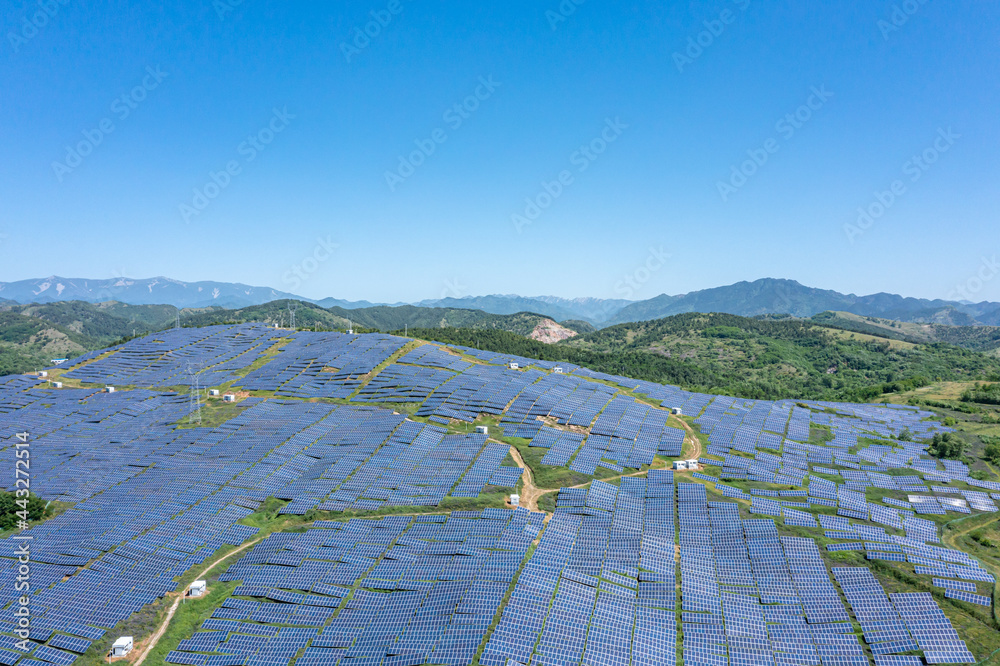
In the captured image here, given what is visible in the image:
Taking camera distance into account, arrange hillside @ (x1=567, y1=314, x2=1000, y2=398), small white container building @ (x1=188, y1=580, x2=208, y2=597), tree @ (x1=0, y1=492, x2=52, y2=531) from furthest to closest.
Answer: hillside @ (x1=567, y1=314, x2=1000, y2=398) < tree @ (x1=0, y1=492, x2=52, y2=531) < small white container building @ (x1=188, y1=580, x2=208, y2=597)

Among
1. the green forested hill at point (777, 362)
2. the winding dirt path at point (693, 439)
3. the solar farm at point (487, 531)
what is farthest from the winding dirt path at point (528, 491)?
the green forested hill at point (777, 362)

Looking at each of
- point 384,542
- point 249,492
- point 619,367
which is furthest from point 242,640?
point 619,367

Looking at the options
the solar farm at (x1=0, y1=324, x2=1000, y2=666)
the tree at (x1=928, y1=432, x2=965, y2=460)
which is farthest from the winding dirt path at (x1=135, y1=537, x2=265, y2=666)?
the tree at (x1=928, y1=432, x2=965, y2=460)

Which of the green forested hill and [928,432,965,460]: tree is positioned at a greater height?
the green forested hill

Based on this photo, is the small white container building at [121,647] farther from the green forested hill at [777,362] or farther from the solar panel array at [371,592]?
the green forested hill at [777,362]

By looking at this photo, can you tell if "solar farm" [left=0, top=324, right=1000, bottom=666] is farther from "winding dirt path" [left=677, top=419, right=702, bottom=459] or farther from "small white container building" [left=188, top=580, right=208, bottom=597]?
"small white container building" [left=188, top=580, right=208, bottom=597]
